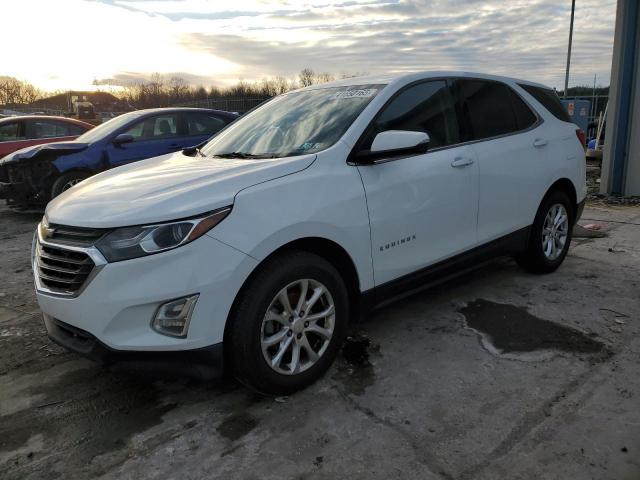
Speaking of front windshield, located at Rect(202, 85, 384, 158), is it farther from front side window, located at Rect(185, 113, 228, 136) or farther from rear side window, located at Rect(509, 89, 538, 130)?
front side window, located at Rect(185, 113, 228, 136)

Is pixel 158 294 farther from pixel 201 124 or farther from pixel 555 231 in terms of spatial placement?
pixel 201 124

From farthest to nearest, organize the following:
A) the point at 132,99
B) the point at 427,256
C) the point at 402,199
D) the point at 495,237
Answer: the point at 132,99
the point at 495,237
the point at 427,256
the point at 402,199

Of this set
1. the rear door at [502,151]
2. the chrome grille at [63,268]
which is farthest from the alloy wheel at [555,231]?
the chrome grille at [63,268]

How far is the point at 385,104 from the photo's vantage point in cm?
340

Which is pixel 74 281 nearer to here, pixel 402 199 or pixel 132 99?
pixel 402 199

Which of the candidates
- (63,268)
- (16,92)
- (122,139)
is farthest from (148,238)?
(16,92)

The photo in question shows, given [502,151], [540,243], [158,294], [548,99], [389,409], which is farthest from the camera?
[548,99]

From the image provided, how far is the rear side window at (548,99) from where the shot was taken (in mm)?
4703

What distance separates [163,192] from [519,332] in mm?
2570

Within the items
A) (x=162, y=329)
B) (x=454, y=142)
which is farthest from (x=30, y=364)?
(x=454, y=142)

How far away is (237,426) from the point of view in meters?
2.72

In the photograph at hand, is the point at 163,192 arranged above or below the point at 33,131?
below

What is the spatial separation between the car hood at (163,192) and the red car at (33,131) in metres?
8.51

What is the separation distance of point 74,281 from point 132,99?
53.1 meters
